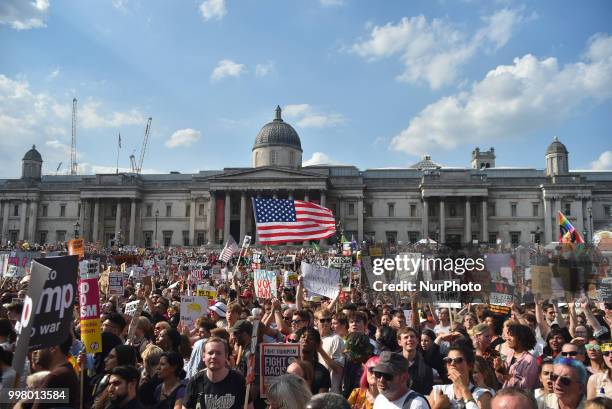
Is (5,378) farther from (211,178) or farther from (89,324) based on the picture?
(211,178)

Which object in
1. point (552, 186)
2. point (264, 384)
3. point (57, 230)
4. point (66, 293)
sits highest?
point (552, 186)

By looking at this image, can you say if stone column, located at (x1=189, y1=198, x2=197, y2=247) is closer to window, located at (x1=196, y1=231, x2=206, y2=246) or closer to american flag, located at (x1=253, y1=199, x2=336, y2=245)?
window, located at (x1=196, y1=231, x2=206, y2=246)

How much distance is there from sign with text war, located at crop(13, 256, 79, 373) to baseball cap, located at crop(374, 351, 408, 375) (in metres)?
3.04

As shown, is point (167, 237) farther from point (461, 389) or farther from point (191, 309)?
point (461, 389)

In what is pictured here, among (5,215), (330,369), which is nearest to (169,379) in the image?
(330,369)

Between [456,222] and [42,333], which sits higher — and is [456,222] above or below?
above

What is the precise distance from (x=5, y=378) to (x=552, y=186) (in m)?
68.6

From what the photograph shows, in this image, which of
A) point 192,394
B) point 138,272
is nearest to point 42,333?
point 192,394

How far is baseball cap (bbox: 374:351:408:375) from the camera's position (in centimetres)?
454

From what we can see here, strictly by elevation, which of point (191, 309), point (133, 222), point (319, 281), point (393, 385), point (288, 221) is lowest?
point (393, 385)

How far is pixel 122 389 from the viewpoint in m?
5.13

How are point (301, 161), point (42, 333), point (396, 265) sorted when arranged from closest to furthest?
point (42, 333)
point (396, 265)
point (301, 161)

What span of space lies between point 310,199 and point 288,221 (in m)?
47.4

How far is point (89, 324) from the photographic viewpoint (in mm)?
7043
